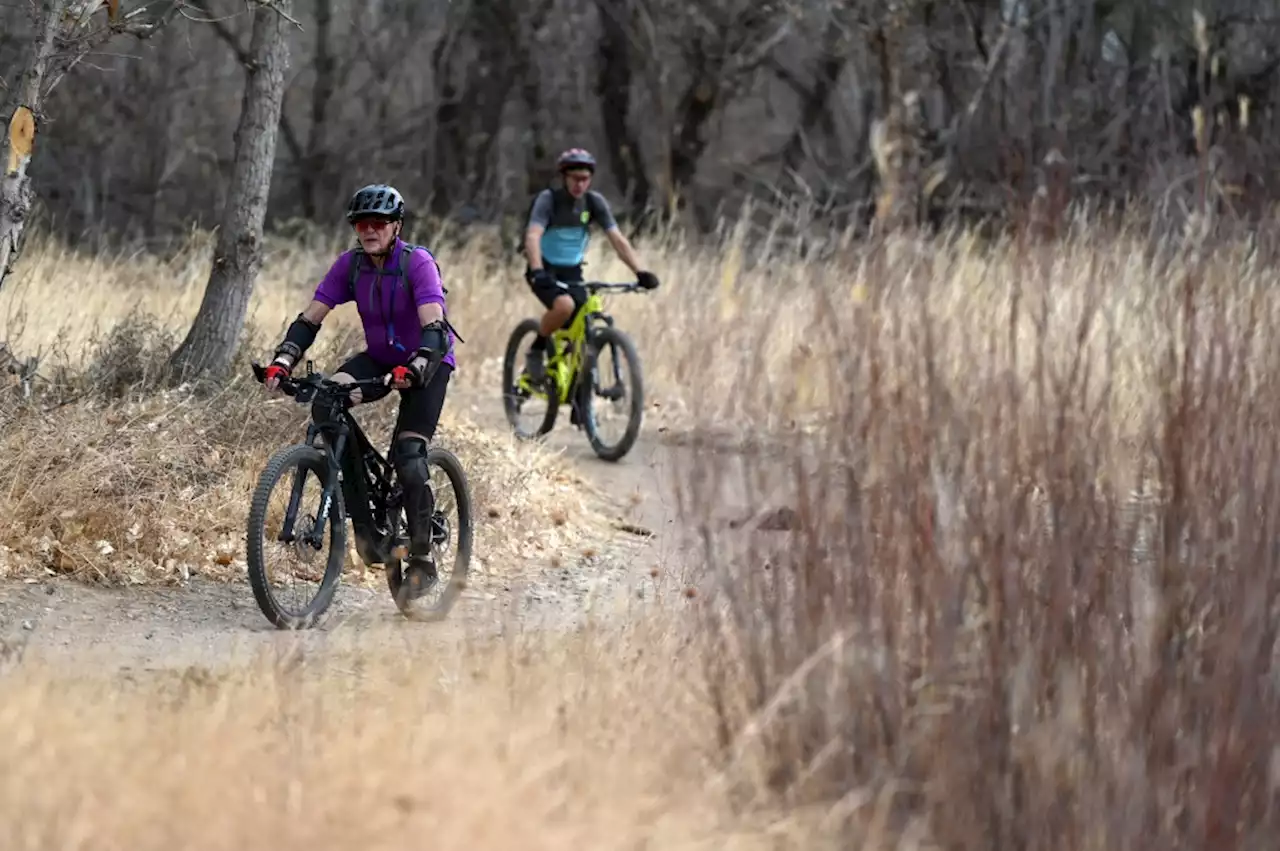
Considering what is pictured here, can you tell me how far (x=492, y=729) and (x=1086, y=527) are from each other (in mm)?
1546

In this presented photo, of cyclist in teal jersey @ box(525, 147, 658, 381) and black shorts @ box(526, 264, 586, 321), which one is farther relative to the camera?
black shorts @ box(526, 264, 586, 321)

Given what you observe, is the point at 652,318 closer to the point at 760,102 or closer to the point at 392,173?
the point at 392,173

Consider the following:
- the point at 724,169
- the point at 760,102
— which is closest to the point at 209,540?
the point at 724,169

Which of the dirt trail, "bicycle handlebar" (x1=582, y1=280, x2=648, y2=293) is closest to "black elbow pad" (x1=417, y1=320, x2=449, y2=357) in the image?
the dirt trail

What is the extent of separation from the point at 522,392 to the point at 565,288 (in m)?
0.85

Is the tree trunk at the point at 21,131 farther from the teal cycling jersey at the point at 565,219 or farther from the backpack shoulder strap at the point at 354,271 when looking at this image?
the teal cycling jersey at the point at 565,219

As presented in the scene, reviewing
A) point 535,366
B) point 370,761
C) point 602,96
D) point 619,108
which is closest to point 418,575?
point 370,761

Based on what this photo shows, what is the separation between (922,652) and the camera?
3908 millimetres

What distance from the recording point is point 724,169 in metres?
28.1

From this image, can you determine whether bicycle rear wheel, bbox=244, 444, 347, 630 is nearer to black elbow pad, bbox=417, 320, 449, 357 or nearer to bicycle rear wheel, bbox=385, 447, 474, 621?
bicycle rear wheel, bbox=385, 447, 474, 621

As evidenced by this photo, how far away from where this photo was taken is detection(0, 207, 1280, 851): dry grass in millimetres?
3602

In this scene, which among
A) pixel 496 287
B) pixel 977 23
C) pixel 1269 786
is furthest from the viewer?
pixel 977 23

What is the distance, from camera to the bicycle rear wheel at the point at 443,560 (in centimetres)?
649

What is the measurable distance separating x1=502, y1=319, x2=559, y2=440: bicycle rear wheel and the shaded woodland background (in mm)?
6948
